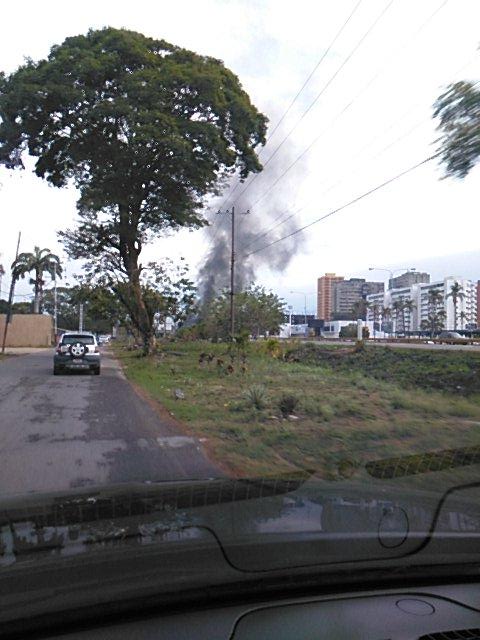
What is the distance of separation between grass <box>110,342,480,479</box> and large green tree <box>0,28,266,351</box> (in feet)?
35.2

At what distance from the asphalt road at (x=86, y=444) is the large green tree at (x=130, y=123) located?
44.3ft

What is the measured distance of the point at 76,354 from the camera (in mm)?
25234

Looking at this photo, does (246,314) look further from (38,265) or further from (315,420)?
(315,420)

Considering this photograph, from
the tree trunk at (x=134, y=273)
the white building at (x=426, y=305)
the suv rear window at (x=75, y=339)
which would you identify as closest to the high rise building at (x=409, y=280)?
the white building at (x=426, y=305)

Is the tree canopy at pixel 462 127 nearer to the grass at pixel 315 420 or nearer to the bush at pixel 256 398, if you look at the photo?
the grass at pixel 315 420

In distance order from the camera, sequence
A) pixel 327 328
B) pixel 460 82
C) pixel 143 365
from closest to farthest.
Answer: pixel 460 82
pixel 143 365
pixel 327 328

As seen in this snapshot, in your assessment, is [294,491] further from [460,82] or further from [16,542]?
[460,82]

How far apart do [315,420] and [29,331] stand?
5853cm

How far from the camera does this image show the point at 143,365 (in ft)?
102

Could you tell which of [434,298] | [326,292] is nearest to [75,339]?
[434,298]

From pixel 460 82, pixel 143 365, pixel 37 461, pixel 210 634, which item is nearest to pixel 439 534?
pixel 210 634

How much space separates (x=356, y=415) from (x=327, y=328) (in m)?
118

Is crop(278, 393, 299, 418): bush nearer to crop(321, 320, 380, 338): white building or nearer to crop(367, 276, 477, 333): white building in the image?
crop(367, 276, 477, 333): white building

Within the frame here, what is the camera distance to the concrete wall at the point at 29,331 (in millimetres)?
65375
